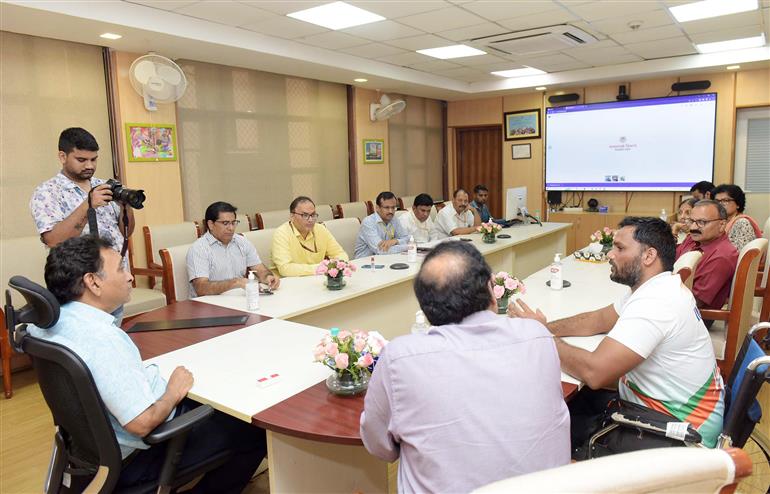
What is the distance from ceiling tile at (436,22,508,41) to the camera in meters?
4.90

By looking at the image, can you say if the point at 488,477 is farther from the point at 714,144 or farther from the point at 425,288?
the point at 714,144

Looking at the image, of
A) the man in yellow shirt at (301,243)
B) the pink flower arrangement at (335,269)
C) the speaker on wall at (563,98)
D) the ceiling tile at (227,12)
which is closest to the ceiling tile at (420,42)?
the ceiling tile at (227,12)

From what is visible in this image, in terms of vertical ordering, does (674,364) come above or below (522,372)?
below

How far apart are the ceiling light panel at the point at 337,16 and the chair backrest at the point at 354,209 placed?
8.16 feet

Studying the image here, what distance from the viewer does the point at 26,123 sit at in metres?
4.16

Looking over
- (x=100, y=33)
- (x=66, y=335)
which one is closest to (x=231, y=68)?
(x=100, y=33)

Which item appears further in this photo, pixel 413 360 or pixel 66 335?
pixel 66 335

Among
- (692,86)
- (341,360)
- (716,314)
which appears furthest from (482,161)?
(341,360)

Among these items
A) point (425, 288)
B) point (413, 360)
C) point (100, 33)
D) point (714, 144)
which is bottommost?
point (413, 360)

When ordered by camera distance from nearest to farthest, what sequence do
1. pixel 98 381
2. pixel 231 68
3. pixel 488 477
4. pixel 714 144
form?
1. pixel 488 477
2. pixel 98 381
3. pixel 231 68
4. pixel 714 144

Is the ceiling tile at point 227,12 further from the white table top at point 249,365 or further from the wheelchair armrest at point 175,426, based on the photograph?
the wheelchair armrest at point 175,426

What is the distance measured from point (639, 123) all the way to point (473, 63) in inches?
110

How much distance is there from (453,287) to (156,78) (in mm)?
4120

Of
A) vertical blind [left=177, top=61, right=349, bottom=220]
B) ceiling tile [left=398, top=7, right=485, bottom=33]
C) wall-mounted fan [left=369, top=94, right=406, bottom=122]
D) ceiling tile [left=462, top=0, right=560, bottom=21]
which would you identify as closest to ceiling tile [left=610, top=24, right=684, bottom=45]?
ceiling tile [left=462, top=0, right=560, bottom=21]
